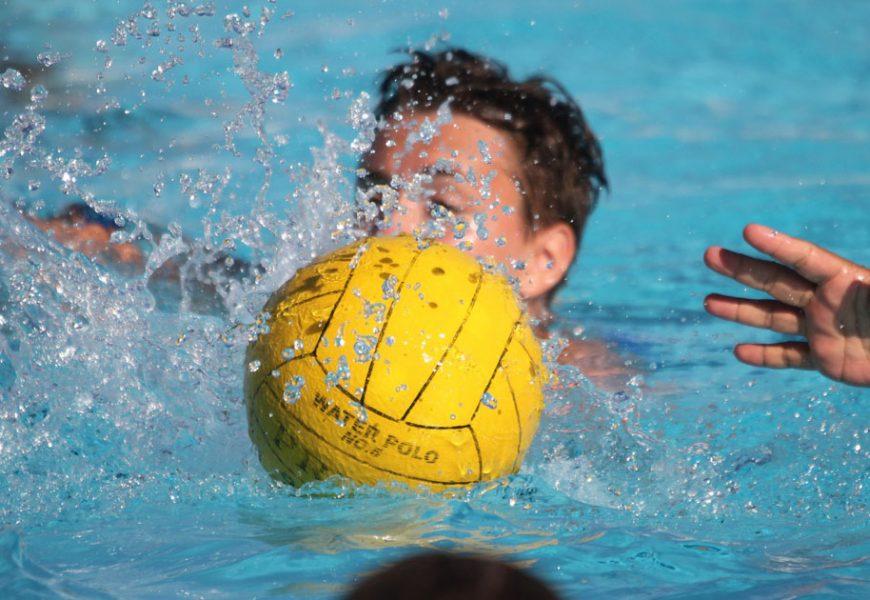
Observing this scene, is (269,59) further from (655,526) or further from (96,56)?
(655,526)

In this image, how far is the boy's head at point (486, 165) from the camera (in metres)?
3.23

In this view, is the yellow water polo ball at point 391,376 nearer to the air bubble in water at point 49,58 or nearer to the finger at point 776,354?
the finger at point 776,354

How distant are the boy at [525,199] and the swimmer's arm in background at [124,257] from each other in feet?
4.97

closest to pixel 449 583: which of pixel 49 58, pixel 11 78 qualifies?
pixel 11 78

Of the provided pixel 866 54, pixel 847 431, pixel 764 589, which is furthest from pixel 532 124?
pixel 866 54

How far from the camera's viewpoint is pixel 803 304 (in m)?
2.38

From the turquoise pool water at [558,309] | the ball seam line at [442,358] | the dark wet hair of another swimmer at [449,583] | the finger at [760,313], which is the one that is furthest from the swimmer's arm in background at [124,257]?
the dark wet hair of another swimmer at [449,583]

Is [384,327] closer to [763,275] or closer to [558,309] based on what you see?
[763,275]

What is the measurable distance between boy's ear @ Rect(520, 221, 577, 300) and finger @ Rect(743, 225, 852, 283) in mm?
1363

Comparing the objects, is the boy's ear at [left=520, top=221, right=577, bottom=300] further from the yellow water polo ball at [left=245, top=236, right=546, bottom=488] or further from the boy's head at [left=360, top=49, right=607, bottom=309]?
the yellow water polo ball at [left=245, top=236, right=546, bottom=488]

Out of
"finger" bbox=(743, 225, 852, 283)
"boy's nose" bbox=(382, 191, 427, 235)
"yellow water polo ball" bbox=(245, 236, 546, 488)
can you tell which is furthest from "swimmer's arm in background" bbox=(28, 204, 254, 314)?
"finger" bbox=(743, 225, 852, 283)

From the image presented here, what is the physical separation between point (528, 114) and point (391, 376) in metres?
1.87

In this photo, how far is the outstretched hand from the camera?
2303 millimetres

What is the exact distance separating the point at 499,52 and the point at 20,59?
2742 millimetres
